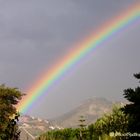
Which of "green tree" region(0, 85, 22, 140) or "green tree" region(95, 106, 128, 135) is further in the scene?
"green tree" region(95, 106, 128, 135)

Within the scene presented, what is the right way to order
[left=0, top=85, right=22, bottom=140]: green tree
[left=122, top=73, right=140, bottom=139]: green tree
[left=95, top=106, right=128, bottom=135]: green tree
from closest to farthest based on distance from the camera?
1. [left=122, top=73, right=140, bottom=139]: green tree
2. [left=0, top=85, right=22, bottom=140]: green tree
3. [left=95, top=106, right=128, bottom=135]: green tree

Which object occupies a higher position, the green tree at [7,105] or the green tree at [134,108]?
the green tree at [7,105]

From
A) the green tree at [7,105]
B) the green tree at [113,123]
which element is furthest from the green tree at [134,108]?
the green tree at [113,123]

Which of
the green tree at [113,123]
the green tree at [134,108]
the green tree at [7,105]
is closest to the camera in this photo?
the green tree at [134,108]

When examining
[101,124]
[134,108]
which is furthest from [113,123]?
[134,108]

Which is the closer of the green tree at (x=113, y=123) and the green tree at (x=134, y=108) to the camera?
the green tree at (x=134, y=108)

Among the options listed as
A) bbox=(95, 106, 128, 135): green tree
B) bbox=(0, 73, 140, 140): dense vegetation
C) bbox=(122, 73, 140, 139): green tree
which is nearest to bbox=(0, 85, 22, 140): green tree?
bbox=(0, 73, 140, 140): dense vegetation

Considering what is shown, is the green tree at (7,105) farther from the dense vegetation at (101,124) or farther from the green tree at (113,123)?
the green tree at (113,123)

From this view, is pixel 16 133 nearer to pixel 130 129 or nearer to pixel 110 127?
pixel 130 129

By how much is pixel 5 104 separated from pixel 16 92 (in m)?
4.38

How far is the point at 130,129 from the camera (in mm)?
30234

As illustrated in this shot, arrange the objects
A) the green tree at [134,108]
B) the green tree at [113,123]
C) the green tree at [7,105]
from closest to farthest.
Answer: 1. the green tree at [134,108]
2. the green tree at [7,105]
3. the green tree at [113,123]

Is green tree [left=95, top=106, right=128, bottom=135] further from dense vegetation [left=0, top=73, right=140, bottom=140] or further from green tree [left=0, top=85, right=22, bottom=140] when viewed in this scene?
green tree [left=0, top=85, right=22, bottom=140]

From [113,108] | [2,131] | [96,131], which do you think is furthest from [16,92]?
[113,108]
